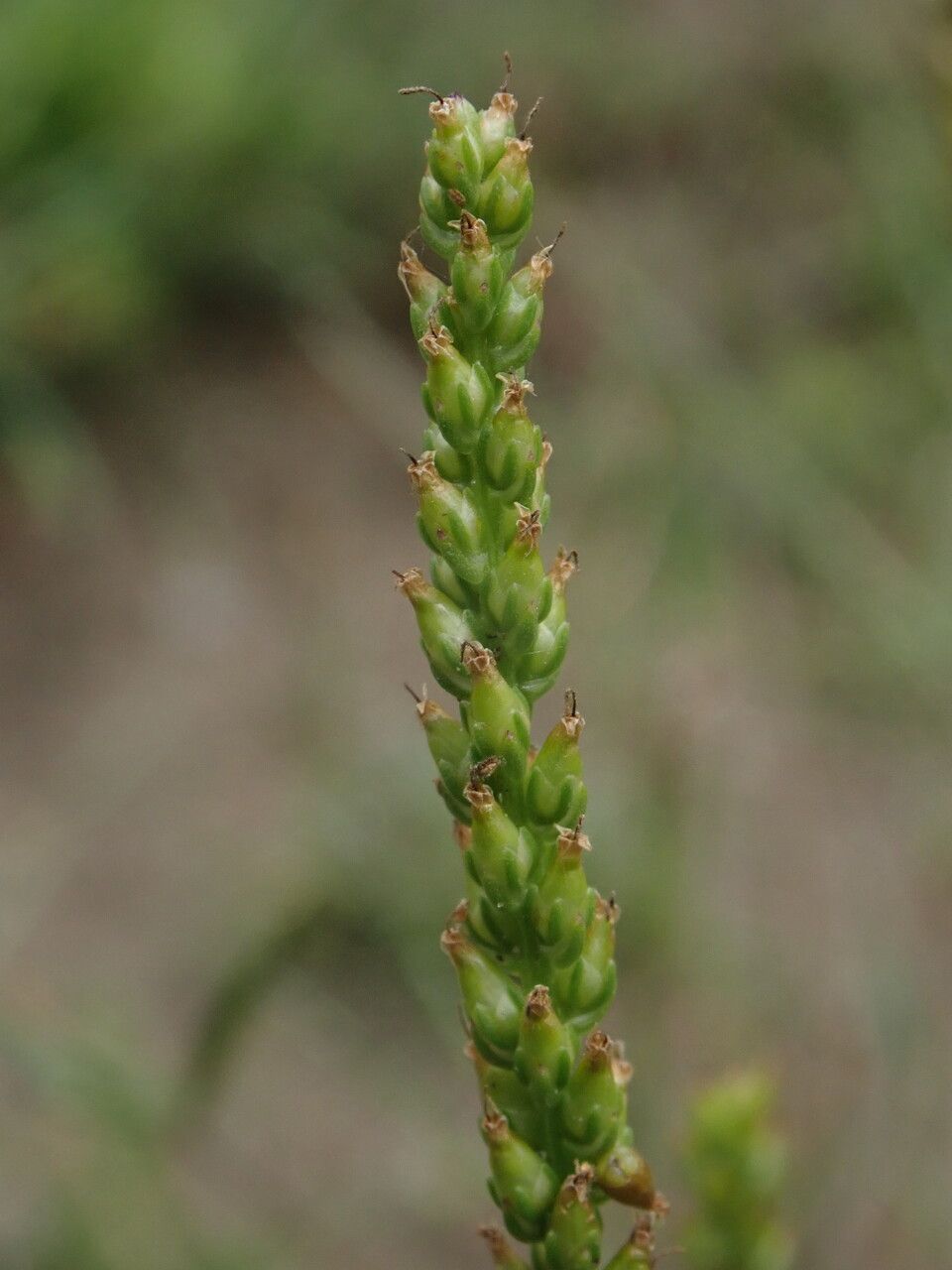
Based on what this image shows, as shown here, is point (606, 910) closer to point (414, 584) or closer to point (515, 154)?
point (414, 584)

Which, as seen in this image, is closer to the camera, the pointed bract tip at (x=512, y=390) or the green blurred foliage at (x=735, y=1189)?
the pointed bract tip at (x=512, y=390)

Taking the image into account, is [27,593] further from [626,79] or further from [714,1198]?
[714,1198]

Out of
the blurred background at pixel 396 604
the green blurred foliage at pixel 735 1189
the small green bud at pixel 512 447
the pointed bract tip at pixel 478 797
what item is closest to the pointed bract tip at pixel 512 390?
the small green bud at pixel 512 447

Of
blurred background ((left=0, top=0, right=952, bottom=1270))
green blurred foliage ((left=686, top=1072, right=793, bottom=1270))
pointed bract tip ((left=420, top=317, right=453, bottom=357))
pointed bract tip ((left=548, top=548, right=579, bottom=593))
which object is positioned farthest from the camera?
blurred background ((left=0, top=0, right=952, bottom=1270))

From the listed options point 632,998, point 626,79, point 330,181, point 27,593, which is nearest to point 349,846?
point 632,998

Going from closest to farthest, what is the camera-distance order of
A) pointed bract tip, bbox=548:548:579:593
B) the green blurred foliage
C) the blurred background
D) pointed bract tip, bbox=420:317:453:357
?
pointed bract tip, bbox=420:317:453:357 < pointed bract tip, bbox=548:548:579:593 < the green blurred foliage < the blurred background

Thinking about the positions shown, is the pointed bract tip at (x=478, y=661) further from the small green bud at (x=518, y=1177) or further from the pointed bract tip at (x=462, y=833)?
the small green bud at (x=518, y=1177)

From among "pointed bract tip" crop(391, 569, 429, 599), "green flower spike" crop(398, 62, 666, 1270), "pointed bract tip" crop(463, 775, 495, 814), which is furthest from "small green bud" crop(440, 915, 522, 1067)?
"pointed bract tip" crop(391, 569, 429, 599)

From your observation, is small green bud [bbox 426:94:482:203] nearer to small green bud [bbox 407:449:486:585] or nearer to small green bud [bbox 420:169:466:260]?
small green bud [bbox 420:169:466:260]
